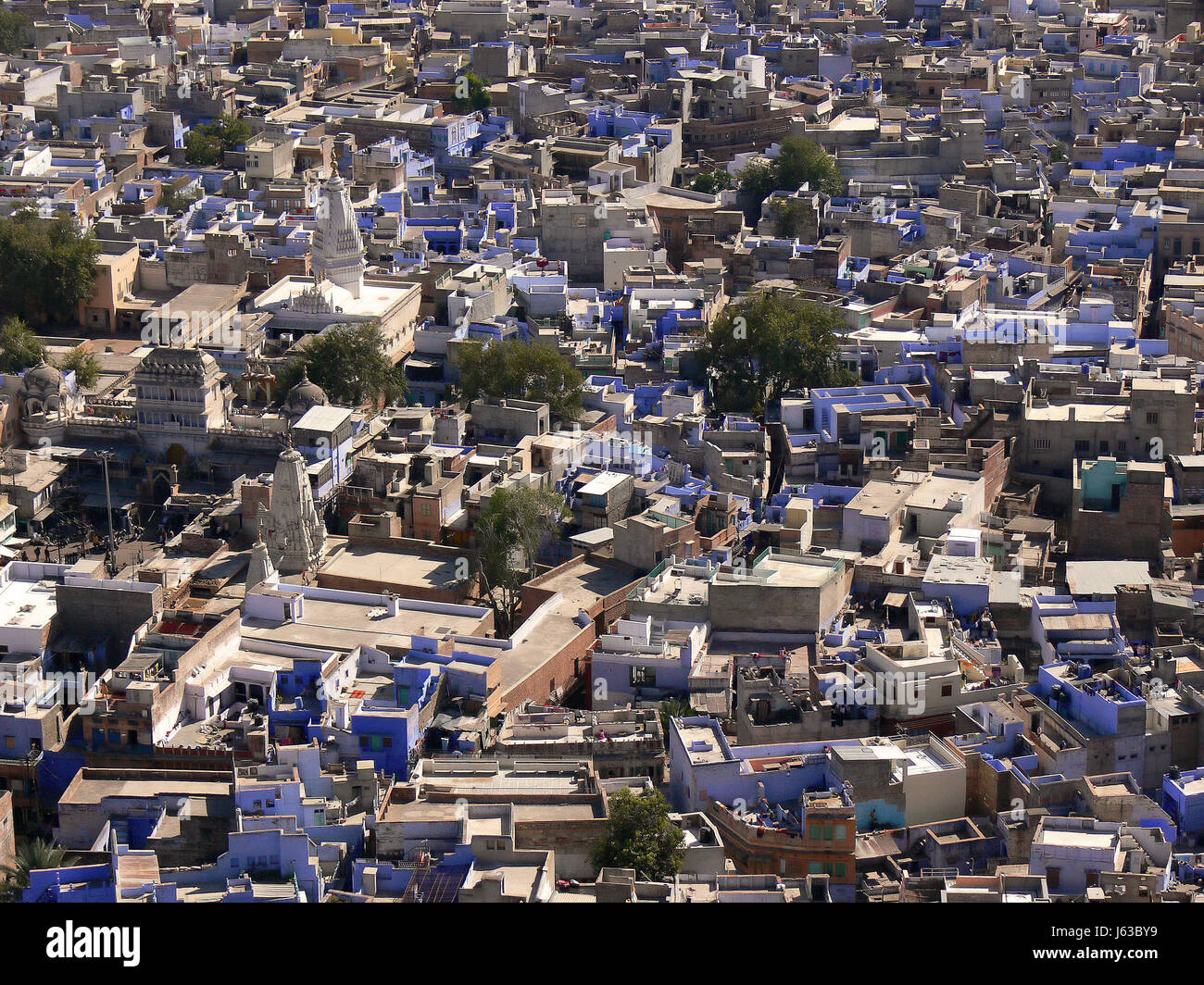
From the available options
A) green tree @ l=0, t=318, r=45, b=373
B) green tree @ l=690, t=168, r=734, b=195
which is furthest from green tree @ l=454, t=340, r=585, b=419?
green tree @ l=690, t=168, r=734, b=195

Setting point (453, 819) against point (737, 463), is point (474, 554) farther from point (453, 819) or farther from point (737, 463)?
point (453, 819)

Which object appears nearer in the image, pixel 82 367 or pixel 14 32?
pixel 82 367

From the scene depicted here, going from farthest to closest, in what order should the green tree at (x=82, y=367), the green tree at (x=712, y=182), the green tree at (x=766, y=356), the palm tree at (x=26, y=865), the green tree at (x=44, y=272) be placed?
the green tree at (x=712, y=182) → the green tree at (x=44, y=272) → the green tree at (x=82, y=367) → the green tree at (x=766, y=356) → the palm tree at (x=26, y=865)

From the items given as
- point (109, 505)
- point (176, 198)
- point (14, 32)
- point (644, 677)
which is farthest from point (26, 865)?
point (14, 32)

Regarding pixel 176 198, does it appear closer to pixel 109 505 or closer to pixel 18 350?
pixel 18 350

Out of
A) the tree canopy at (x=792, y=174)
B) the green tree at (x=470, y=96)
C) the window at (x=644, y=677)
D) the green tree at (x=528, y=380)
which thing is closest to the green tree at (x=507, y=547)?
the window at (x=644, y=677)

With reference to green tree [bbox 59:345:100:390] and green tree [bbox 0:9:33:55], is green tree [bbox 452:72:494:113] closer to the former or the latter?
green tree [bbox 0:9:33:55]

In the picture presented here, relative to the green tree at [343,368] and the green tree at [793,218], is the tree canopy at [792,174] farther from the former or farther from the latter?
the green tree at [343,368]
